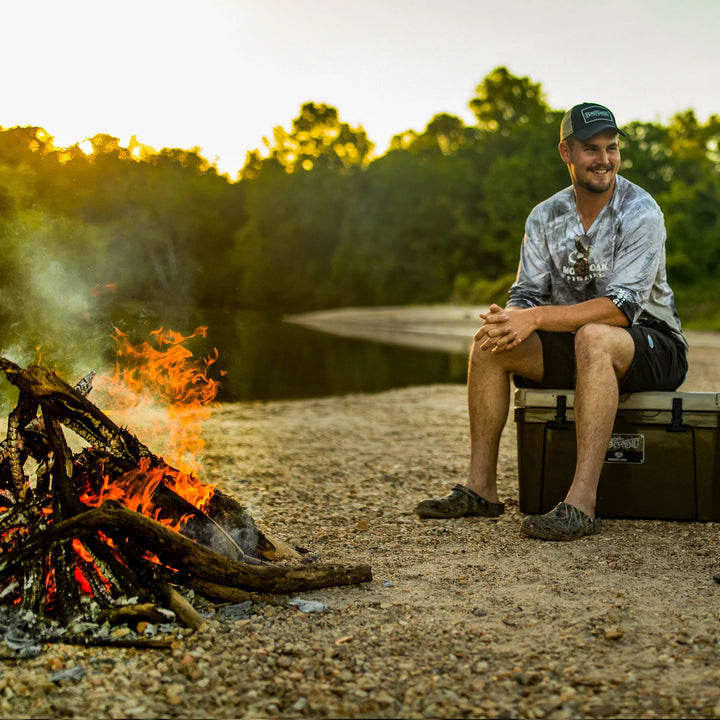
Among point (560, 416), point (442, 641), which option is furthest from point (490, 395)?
point (442, 641)

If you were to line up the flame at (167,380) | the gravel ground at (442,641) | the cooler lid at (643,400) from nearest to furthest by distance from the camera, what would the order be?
the gravel ground at (442,641) < the flame at (167,380) < the cooler lid at (643,400)

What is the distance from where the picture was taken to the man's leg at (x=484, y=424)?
4.03m

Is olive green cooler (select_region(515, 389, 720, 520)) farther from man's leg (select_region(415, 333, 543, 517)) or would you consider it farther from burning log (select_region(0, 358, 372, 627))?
burning log (select_region(0, 358, 372, 627))

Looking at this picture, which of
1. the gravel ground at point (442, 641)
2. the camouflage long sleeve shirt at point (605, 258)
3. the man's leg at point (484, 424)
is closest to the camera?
the gravel ground at point (442, 641)

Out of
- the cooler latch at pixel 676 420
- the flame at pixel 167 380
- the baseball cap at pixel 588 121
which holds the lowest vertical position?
the cooler latch at pixel 676 420

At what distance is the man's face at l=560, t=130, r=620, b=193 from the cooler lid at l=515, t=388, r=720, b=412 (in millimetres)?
958

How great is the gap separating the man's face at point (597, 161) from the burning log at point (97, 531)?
209 centimetres

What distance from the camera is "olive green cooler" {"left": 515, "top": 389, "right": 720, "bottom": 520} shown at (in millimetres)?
3863

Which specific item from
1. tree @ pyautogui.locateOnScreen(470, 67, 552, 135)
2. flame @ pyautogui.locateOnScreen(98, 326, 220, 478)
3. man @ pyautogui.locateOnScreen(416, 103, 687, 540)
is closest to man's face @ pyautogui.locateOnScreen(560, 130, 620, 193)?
man @ pyautogui.locateOnScreen(416, 103, 687, 540)

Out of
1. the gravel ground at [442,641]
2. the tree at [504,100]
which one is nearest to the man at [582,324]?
the gravel ground at [442,641]

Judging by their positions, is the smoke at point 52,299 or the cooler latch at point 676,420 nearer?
the smoke at point 52,299

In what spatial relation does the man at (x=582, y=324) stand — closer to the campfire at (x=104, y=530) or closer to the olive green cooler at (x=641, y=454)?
the olive green cooler at (x=641, y=454)

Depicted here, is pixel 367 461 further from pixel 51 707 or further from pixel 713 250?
pixel 713 250

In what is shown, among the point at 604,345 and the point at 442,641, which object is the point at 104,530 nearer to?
the point at 442,641
